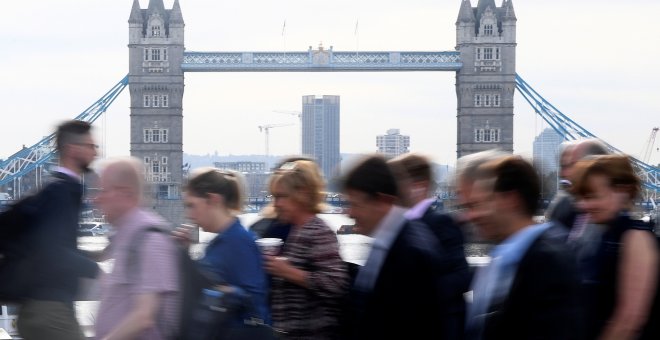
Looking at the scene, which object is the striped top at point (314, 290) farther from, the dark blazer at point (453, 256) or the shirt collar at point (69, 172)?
the shirt collar at point (69, 172)

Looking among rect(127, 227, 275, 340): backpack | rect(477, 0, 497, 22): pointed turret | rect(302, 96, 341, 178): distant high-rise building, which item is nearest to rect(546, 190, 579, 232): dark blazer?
rect(127, 227, 275, 340): backpack

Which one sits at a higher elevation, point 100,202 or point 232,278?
point 100,202

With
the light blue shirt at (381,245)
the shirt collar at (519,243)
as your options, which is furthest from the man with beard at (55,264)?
the shirt collar at (519,243)

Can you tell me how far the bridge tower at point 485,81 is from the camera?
204ft

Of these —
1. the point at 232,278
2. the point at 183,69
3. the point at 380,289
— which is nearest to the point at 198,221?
the point at 232,278

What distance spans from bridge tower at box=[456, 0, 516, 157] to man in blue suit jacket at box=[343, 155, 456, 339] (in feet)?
193

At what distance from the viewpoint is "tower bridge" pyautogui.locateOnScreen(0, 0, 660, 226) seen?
60094mm

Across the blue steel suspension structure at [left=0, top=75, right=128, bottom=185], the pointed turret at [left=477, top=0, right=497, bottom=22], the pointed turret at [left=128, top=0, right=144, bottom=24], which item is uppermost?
the pointed turret at [left=477, top=0, right=497, bottom=22]

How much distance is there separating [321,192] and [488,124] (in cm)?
5897

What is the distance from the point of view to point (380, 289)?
9.36ft

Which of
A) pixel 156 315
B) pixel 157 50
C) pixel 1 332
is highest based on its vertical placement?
pixel 157 50

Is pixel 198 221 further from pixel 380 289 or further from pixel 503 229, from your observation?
pixel 503 229

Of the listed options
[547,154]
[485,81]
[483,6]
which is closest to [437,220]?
[485,81]

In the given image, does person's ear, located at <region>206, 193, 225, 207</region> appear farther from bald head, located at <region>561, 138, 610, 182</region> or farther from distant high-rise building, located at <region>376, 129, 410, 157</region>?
distant high-rise building, located at <region>376, 129, 410, 157</region>
